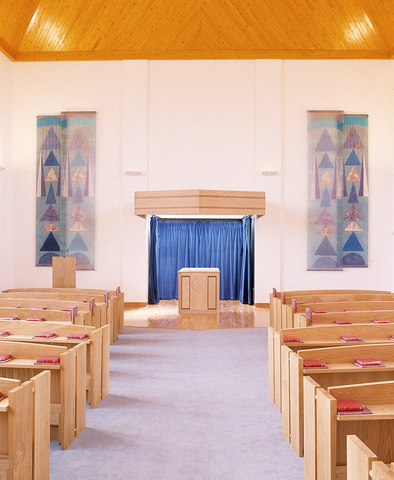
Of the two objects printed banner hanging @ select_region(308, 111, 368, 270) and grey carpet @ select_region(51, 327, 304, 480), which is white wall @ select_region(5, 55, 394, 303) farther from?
grey carpet @ select_region(51, 327, 304, 480)

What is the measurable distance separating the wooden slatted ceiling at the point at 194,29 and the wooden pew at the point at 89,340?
8.19 m

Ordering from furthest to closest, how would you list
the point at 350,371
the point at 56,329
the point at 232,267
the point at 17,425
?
the point at 232,267, the point at 56,329, the point at 350,371, the point at 17,425

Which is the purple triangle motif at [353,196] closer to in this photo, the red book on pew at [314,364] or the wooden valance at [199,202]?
the wooden valance at [199,202]

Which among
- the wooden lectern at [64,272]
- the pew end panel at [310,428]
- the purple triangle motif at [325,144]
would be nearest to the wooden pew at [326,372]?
the pew end panel at [310,428]

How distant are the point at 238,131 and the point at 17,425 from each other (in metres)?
9.27

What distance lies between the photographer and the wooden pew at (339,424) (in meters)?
2.33

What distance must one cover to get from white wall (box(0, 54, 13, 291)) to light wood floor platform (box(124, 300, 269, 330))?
321cm

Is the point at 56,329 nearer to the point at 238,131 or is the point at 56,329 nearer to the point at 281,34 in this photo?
the point at 238,131

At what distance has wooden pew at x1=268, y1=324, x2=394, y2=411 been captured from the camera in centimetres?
385

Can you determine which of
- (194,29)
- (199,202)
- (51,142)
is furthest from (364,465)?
(51,142)

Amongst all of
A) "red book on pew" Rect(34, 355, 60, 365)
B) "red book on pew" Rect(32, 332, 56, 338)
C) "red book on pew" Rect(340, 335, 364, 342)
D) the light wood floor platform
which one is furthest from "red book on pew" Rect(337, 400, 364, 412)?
the light wood floor platform

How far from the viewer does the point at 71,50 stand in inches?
416

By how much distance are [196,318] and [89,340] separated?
4.94 metres

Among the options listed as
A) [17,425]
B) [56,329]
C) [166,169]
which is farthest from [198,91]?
[17,425]
